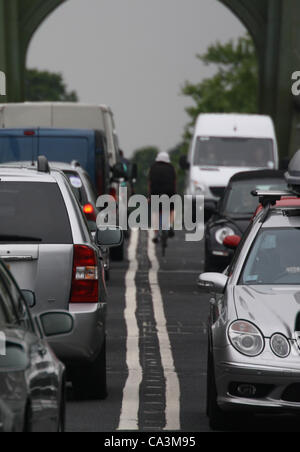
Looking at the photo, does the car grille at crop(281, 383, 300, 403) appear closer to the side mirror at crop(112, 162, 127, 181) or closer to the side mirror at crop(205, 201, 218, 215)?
the side mirror at crop(205, 201, 218, 215)

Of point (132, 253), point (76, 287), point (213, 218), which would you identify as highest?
point (76, 287)

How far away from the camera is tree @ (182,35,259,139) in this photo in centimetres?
12044

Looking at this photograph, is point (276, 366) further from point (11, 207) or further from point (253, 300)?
point (11, 207)

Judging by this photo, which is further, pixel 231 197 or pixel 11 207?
pixel 231 197

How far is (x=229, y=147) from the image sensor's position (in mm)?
35656

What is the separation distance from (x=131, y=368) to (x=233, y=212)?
8711 millimetres

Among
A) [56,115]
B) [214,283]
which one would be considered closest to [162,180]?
[56,115]

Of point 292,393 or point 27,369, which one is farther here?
point 292,393

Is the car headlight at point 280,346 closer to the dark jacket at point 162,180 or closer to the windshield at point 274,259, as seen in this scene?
the windshield at point 274,259

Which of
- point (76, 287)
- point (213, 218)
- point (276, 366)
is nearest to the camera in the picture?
point (276, 366)

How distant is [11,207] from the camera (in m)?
11.4

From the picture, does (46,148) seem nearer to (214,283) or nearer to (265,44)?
(214,283)

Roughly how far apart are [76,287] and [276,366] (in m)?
1.87

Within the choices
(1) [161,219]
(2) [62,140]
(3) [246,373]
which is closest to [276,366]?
(3) [246,373]
